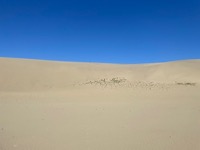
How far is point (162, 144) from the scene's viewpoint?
6641 mm

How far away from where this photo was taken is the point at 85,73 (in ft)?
130

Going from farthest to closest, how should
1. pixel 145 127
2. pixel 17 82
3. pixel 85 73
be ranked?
pixel 85 73
pixel 17 82
pixel 145 127

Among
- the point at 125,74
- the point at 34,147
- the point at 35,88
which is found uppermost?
the point at 125,74

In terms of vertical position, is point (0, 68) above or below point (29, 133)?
above

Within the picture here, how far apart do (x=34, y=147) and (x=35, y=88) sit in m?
22.3

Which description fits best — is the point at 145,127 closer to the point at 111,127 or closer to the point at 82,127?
the point at 111,127

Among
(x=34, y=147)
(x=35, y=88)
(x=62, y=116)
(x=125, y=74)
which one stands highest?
(x=125, y=74)

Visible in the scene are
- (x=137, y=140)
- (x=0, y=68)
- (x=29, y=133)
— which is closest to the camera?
(x=137, y=140)

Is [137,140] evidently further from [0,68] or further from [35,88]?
[0,68]

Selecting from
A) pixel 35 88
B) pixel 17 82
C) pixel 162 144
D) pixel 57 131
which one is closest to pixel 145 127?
pixel 162 144

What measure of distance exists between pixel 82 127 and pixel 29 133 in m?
1.70

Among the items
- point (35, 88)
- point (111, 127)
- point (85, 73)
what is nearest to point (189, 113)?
point (111, 127)

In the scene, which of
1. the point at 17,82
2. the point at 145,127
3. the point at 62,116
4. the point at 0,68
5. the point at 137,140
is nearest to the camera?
the point at 137,140

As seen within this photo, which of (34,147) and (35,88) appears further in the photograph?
(35,88)
